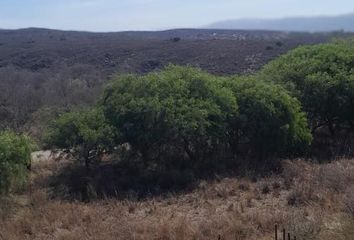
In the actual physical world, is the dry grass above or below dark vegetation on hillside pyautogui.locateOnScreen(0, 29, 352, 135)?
above

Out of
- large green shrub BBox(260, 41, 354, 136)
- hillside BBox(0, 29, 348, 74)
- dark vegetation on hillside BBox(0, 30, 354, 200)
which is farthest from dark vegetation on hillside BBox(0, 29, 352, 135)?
large green shrub BBox(260, 41, 354, 136)

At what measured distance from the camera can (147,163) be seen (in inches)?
823

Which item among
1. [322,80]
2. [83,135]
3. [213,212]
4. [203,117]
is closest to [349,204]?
[213,212]

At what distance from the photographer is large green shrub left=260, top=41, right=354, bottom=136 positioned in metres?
23.8

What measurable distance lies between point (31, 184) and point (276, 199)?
25.1 feet

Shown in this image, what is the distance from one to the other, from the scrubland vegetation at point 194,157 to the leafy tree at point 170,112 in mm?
39

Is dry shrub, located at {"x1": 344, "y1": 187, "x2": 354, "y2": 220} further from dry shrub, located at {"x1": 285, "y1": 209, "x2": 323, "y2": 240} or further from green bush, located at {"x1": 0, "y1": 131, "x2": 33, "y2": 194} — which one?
green bush, located at {"x1": 0, "y1": 131, "x2": 33, "y2": 194}

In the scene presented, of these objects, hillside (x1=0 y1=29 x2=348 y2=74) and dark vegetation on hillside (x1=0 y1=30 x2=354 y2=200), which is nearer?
dark vegetation on hillside (x1=0 y1=30 x2=354 y2=200)

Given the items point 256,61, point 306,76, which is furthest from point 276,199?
point 256,61

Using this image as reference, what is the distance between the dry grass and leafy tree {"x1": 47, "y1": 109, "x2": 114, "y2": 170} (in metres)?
1.28

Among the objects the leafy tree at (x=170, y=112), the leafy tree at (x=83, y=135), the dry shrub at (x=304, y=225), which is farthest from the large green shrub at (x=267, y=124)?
the dry shrub at (x=304, y=225)

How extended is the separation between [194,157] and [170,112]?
221 cm

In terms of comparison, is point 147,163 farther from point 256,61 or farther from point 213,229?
point 256,61

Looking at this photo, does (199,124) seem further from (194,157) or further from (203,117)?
(194,157)
